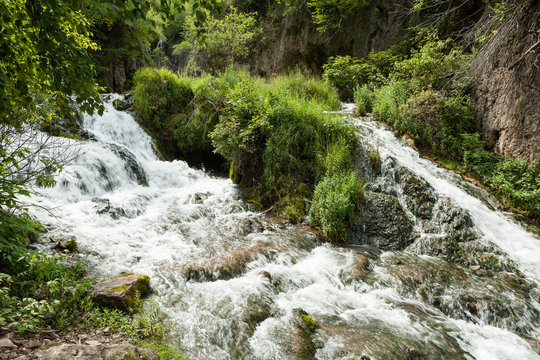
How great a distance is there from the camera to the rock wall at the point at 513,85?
20.7ft

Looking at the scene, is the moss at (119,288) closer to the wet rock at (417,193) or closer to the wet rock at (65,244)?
the wet rock at (65,244)

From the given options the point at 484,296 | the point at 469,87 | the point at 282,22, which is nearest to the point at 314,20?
the point at 282,22

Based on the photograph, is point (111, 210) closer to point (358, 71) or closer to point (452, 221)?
point (452, 221)

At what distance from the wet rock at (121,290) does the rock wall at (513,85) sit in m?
8.59

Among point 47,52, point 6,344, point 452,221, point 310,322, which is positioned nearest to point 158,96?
point 47,52

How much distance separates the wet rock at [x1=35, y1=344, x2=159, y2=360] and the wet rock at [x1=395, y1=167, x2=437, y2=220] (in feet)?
18.7

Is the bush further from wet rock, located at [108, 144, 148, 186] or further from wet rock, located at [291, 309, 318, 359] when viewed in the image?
wet rock, located at [108, 144, 148, 186]

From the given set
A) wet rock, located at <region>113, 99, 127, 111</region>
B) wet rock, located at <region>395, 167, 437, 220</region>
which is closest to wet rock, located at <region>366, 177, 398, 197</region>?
wet rock, located at <region>395, 167, 437, 220</region>

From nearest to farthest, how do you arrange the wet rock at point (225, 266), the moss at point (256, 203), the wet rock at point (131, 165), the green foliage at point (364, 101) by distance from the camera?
1. the wet rock at point (225, 266)
2. the moss at point (256, 203)
3. the wet rock at point (131, 165)
4. the green foliage at point (364, 101)

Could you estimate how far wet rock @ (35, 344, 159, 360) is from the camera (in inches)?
91.8

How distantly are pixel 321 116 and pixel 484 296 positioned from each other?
5.29m

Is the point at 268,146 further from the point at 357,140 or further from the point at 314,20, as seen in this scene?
the point at 314,20

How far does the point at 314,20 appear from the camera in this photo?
1402 cm

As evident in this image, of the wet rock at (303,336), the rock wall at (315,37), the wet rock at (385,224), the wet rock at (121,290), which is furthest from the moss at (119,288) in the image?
the rock wall at (315,37)
